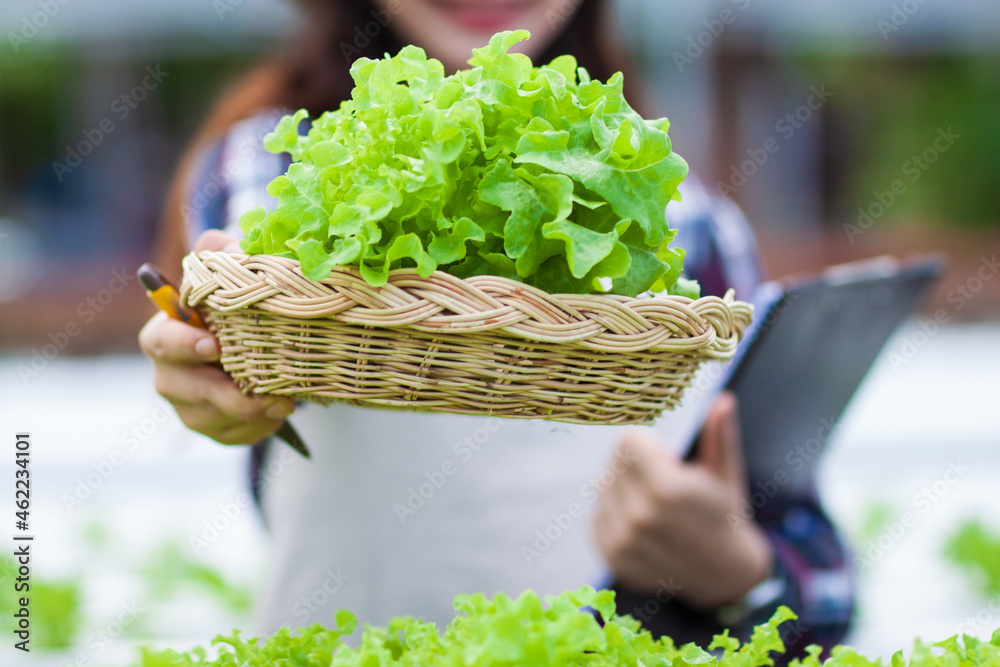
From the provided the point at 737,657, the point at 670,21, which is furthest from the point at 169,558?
the point at 670,21

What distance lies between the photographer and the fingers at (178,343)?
0.97m

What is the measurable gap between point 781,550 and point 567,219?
3.36 feet

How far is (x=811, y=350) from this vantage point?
1.29 metres

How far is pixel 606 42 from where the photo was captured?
2018 millimetres

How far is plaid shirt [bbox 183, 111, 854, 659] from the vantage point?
5.05 ft

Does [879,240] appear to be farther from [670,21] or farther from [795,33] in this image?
[670,21]
